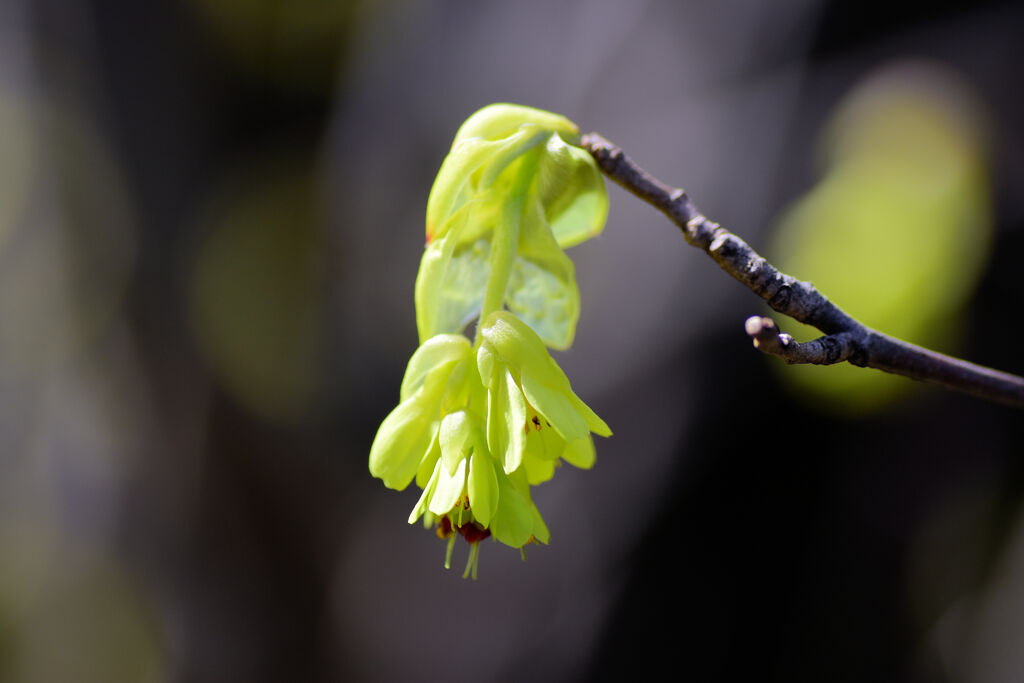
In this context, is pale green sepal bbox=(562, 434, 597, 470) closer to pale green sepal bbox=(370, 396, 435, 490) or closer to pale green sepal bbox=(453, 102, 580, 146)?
pale green sepal bbox=(370, 396, 435, 490)

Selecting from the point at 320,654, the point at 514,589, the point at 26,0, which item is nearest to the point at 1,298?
the point at 26,0

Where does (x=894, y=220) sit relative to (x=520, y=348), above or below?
above

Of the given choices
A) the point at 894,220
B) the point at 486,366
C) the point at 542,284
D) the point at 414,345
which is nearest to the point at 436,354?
the point at 486,366

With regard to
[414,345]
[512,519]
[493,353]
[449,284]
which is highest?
[414,345]

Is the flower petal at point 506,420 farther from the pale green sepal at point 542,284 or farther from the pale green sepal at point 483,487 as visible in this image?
the pale green sepal at point 542,284

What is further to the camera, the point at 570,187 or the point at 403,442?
the point at 570,187

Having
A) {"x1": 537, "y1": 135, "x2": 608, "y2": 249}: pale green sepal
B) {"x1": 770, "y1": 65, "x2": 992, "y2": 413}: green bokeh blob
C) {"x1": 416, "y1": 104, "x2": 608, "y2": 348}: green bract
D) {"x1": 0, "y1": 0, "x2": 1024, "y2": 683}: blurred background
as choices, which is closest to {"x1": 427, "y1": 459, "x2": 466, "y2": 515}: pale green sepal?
{"x1": 416, "y1": 104, "x2": 608, "y2": 348}: green bract

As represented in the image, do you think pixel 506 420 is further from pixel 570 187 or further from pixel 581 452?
pixel 570 187

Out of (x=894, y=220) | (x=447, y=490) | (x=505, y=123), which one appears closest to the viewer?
(x=447, y=490)
